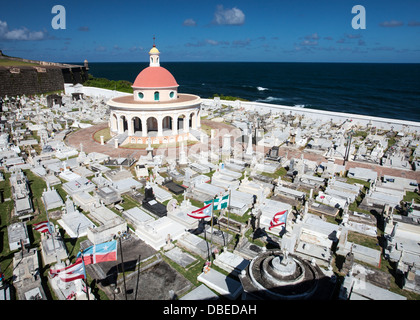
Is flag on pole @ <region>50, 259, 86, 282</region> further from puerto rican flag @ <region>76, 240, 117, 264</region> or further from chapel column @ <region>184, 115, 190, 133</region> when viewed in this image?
chapel column @ <region>184, 115, 190, 133</region>

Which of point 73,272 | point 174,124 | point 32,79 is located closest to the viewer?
point 73,272

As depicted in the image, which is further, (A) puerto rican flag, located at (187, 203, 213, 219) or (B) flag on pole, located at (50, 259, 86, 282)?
(A) puerto rican flag, located at (187, 203, 213, 219)

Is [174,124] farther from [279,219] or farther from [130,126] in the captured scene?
[279,219]

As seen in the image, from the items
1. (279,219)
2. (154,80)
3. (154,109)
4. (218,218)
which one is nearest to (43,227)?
(218,218)

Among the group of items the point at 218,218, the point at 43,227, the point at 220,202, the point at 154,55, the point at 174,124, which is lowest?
the point at 218,218

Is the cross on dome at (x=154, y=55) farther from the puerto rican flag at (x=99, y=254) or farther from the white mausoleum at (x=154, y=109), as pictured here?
the puerto rican flag at (x=99, y=254)

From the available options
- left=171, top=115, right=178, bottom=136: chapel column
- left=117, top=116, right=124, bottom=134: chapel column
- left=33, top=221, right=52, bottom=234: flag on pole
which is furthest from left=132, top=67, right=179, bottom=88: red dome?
left=33, top=221, right=52, bottom=234: flag on pole

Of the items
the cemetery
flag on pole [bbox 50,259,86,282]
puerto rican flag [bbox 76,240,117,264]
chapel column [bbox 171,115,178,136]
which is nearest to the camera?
flag on pole [bbox 50,259,86,282]

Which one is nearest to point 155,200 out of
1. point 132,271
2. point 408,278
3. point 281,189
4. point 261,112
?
point 132,271

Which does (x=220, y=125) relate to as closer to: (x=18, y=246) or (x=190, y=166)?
(x=190, y=166)

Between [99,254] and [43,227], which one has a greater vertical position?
[99,254]
